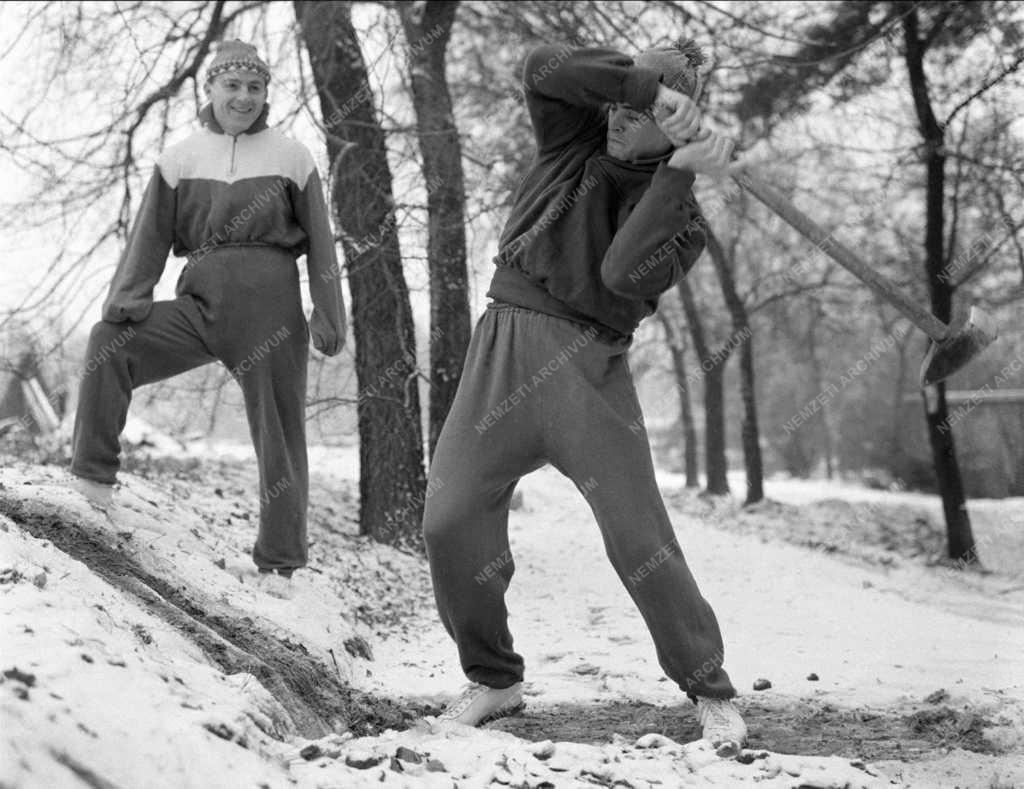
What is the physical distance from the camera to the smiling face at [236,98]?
4.29 meters

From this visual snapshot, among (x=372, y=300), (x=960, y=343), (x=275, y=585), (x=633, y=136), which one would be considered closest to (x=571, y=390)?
(x=633, y=136)

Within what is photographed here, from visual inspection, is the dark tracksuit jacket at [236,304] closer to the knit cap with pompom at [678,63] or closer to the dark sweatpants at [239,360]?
the dark sweatpants at [239,360]

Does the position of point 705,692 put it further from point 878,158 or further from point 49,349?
point 878,158

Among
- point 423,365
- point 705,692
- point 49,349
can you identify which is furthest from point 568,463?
point 49,349

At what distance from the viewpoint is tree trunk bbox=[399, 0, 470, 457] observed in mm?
6766

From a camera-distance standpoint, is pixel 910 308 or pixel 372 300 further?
pixel 372 300

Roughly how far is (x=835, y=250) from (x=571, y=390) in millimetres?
956

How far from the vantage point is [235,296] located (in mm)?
4199

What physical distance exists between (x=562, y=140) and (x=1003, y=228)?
361 inches

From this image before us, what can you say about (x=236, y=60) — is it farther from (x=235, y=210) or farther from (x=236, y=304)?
(x=236, y=304)

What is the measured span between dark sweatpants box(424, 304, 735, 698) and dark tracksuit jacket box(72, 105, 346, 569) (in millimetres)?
1276

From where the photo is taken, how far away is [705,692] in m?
3.17

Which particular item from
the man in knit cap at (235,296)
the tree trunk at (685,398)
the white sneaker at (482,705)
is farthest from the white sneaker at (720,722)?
the tree trunk at (685,398)

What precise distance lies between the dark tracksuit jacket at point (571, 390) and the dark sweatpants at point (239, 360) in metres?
1.26
